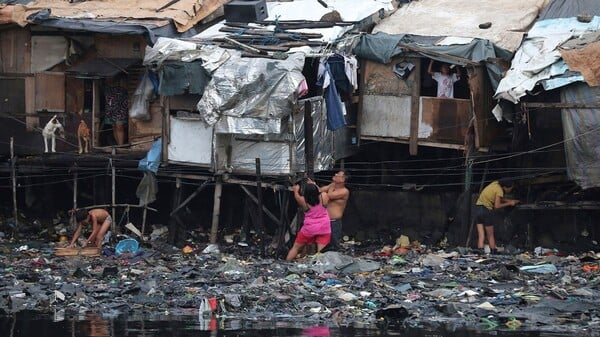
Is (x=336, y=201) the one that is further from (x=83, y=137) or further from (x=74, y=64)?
(x=74, y=64)

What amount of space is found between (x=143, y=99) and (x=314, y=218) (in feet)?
14.7

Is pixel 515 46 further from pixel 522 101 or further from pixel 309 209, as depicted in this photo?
pixel 309 209

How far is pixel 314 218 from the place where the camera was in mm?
24531

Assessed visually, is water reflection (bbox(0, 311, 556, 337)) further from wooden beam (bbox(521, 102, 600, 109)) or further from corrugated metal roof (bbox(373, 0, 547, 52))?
corrugated metal roof (bbox(373, 0, 547, 52))

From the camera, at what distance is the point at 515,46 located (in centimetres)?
2586

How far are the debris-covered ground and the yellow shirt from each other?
855mm

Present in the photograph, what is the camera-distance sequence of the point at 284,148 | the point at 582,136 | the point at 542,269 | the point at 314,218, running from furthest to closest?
the point at 284,148, the point at 314,218, the point at 582,136, the point at 542,269

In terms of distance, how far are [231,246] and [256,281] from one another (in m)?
4.23

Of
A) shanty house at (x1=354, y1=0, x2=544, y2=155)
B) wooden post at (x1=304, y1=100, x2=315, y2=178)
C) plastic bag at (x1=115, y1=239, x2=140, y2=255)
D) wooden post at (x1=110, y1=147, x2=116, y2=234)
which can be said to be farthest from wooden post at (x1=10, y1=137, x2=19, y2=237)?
shanty house at (x1=354, y1=0, x2=544, y2=155)

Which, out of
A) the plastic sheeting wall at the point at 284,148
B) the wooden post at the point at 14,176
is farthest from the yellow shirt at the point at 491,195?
the wooden post at the point at 14,176

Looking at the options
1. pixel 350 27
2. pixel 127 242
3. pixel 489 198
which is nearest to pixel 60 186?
pixel 127 242

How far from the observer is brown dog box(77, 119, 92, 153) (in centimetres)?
2783

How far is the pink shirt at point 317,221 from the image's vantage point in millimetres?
24500

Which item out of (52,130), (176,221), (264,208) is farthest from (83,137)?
(264,208)
